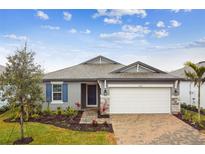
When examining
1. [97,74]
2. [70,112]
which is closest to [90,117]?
[70,112]

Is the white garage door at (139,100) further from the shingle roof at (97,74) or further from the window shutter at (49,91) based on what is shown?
the window shutter at (49,91)

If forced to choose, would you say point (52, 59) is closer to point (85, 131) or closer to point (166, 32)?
point (166, 32)

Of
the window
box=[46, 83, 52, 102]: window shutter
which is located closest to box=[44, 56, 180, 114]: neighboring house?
box=[46, 83, 52, 102]: window shutter

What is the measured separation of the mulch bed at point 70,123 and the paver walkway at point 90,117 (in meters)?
0.30

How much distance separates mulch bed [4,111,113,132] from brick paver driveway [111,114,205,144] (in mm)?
664

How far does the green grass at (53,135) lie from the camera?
36.6 feet

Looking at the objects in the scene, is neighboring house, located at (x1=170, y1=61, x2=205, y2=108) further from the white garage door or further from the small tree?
the small tree

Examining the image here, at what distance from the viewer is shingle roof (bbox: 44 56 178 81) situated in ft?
57.9

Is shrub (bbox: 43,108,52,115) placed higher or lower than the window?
lower

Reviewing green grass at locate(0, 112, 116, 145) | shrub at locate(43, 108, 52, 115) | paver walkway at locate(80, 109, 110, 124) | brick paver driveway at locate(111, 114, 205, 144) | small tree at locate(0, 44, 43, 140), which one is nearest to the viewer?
small tree at locate(0, 44, 43, 140)

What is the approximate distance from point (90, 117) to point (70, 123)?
6.88ft
